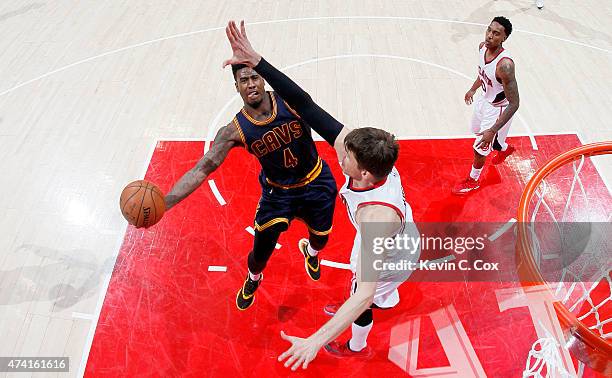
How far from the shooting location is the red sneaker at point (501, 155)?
545 cm

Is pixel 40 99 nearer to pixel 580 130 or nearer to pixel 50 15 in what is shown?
pixel 50 15

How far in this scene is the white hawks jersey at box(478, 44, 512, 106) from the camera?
458 cm

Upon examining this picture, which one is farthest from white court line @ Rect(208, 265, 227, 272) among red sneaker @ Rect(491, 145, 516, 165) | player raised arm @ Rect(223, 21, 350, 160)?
red sneaker @ Rect(491, 145, 516, 165)

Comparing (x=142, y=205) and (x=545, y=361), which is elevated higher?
(x=142, y=205)

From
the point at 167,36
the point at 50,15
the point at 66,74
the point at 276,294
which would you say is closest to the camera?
the point at 276,294

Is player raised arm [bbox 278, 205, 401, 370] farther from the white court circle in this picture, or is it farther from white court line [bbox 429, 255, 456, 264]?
the white court circle

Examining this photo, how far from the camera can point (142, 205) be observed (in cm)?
329

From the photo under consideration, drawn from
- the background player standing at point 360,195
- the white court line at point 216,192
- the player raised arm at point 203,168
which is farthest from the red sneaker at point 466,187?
the player raised arm at point 203,168

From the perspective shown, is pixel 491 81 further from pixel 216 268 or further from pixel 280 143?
pixel 216 268

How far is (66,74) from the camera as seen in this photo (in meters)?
7.23

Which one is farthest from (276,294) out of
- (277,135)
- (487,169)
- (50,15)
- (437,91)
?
(50,15)

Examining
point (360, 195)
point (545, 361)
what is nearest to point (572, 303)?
point (545, 361)

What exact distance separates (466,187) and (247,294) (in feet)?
8.75

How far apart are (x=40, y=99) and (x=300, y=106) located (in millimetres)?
5104
